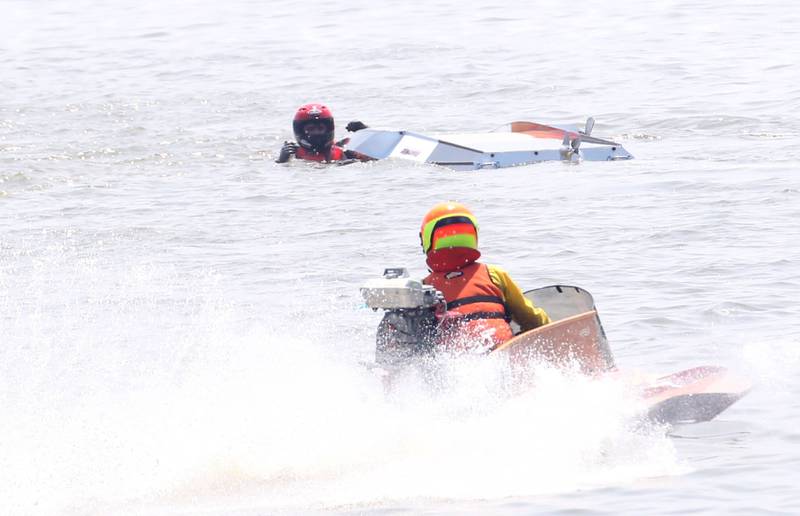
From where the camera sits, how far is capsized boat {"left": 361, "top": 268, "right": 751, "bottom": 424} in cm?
874

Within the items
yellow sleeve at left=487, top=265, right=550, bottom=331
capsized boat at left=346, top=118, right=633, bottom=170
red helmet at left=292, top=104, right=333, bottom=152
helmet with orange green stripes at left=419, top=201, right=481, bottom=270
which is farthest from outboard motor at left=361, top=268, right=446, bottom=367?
red helmet at left=292, top=104, right=333, bottom=152

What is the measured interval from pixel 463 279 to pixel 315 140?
12945 mm

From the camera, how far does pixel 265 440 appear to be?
28.2ft

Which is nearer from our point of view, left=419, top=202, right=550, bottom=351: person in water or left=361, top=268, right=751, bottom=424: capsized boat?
left=361, top=268, right=751, bottom=424: capsized boat

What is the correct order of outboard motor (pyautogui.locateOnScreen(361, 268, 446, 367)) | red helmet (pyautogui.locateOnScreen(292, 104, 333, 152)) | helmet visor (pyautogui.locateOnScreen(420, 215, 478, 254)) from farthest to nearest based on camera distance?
red helmet (pyautogui.locateOnScreen(292, 104, 333, 152)), helmet visor (pyautogui.locateOnScreen(420, 215, 478, 254)), outboard motor (pyautogui.locateOnScreen(361, 268, 446, 367))

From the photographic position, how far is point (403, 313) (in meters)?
8.83

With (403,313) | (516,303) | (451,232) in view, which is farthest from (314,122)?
(403,313)

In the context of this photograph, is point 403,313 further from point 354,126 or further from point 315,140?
point 354,126

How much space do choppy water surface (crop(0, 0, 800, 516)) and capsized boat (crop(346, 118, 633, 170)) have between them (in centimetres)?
35

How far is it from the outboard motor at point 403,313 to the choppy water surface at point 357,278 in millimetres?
250

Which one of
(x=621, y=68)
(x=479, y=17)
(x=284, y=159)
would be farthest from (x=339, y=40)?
(x=284, y=159)

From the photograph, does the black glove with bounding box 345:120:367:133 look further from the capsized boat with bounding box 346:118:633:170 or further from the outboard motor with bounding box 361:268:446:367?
the outboard motor with bounding box 361:268:446:367

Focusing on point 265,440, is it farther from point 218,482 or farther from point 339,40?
point 339,40

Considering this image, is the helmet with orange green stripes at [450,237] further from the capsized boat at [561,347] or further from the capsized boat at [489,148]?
the capsized boat at [489,148]
